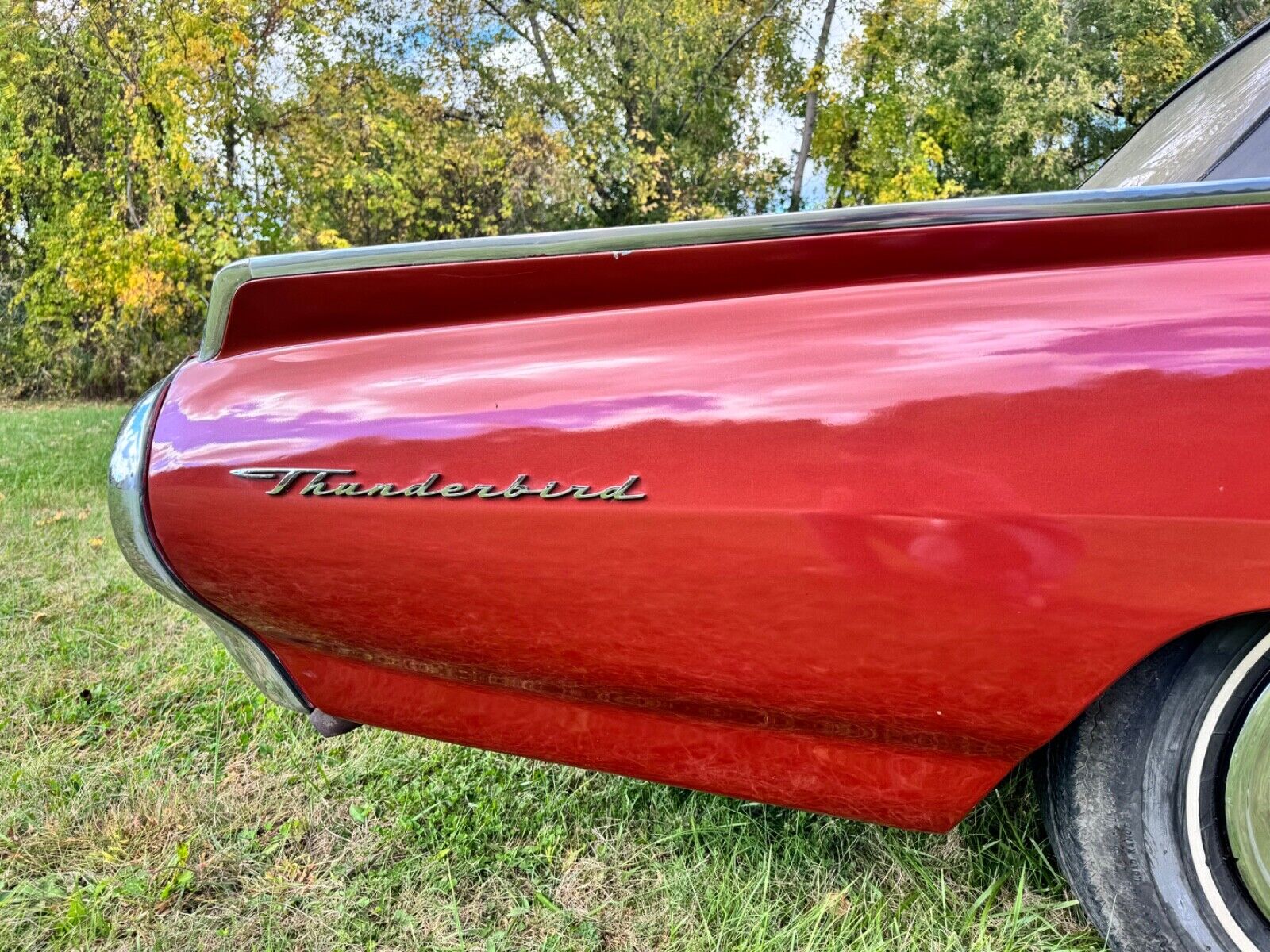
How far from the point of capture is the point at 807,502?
98 cm

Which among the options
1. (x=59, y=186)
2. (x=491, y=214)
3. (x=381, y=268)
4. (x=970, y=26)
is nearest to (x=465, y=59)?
(x=491, y=214)

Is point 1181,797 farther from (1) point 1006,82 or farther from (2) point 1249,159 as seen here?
(1) point 1006,82

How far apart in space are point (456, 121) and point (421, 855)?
12410 mm

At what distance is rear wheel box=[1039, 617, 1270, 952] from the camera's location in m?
1.07

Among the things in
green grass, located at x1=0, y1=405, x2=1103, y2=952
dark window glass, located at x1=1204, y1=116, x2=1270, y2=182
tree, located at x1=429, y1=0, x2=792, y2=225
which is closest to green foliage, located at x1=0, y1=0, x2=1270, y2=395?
tree, located at x1=429, y1=0, x2=792, y2=225

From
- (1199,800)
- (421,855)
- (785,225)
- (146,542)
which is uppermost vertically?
(785,225)

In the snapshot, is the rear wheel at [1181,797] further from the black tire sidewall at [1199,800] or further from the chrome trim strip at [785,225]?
the chrome trim strip at [785,225]

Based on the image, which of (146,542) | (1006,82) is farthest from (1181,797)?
(1006,82)

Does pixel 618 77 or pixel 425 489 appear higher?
pixel 618 77

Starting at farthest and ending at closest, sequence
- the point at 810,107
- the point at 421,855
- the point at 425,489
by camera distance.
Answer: the point at 810,107, the point at 421,855, the point at 425,489

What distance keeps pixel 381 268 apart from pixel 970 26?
17.1 m

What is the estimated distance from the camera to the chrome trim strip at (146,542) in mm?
1235

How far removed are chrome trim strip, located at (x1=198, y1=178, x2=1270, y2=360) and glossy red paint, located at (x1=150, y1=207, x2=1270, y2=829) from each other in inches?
0.7

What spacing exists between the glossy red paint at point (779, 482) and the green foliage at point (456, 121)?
7.75m
